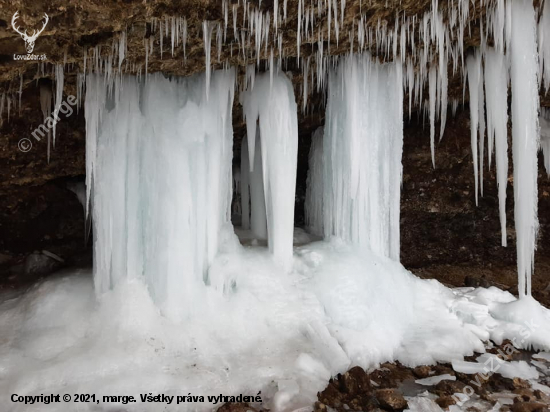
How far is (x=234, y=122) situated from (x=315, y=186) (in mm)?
1863

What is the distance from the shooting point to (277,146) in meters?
4.73

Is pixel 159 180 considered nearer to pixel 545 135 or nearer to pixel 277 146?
pixel 277 146

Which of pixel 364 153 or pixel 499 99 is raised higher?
pixel 499 99

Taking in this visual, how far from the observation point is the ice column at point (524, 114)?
12.2 ft

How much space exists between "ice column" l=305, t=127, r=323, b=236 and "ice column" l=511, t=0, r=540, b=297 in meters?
2.88

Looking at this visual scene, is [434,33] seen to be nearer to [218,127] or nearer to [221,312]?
[218,127]

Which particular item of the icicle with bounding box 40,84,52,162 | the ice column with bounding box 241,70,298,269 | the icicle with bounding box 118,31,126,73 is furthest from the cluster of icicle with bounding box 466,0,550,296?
the icicle with bounding box 40,84,52,162

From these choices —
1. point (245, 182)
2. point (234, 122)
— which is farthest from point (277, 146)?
point (245, 182)

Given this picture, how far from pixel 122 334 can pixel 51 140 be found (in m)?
2.69

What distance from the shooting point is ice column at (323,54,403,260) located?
15.6 ft

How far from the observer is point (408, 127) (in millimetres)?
6750

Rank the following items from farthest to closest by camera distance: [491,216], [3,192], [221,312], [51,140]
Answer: [491,216] < [3,192] < [51,140] < [221,312]

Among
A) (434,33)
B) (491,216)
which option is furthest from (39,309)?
(491,216)

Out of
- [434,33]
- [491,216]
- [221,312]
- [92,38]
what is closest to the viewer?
[92,38]
